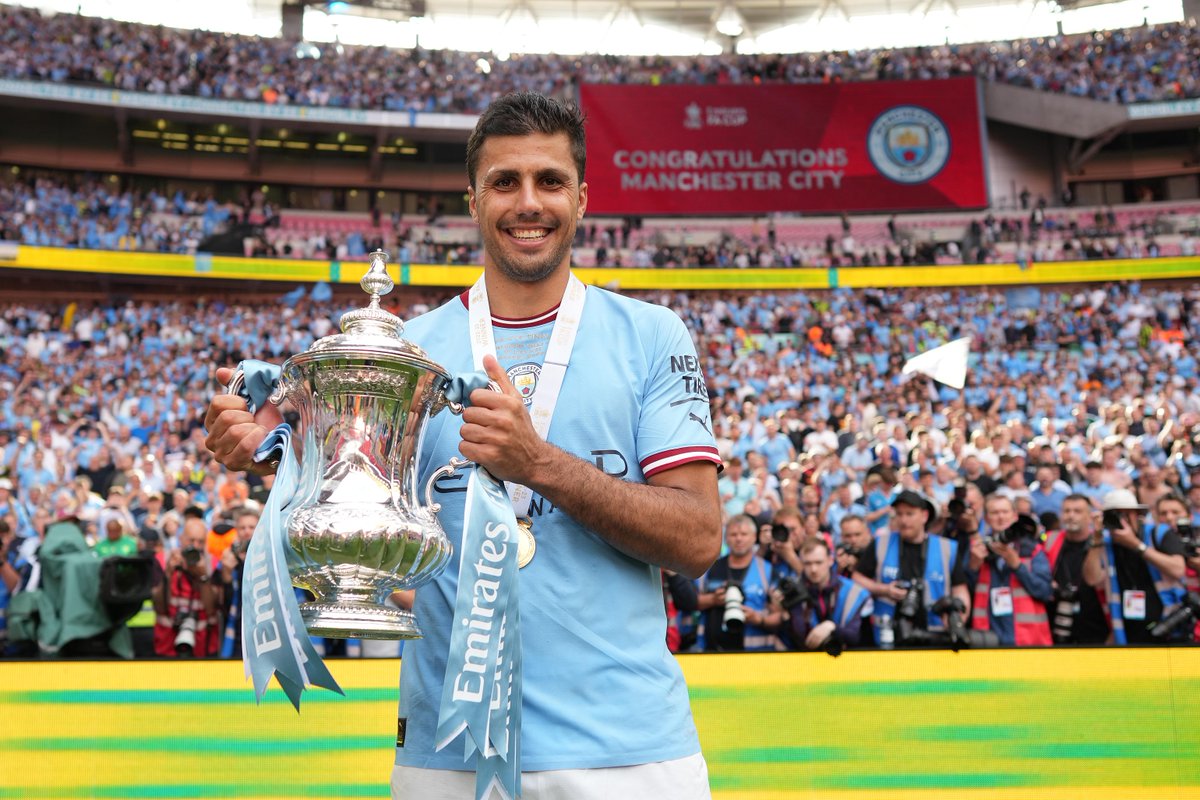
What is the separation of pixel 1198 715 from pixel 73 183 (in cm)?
3254

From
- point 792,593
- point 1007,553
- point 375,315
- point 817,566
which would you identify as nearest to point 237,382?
point 375,315

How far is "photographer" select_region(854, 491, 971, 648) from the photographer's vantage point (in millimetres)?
5883

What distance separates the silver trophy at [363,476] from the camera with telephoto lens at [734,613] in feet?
14.2

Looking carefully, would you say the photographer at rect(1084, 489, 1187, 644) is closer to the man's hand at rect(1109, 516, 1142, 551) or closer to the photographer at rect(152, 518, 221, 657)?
the man's hand at rect(1109, 516, 1142, 551)

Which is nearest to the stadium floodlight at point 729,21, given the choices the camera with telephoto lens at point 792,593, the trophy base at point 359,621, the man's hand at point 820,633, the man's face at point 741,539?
the man's face at point 741,539

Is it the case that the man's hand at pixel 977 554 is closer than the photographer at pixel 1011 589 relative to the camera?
No

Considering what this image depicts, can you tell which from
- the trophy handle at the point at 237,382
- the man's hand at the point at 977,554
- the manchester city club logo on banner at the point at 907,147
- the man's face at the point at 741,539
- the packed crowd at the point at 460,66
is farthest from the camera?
the manchester city club logo on banner at the point at 907,147

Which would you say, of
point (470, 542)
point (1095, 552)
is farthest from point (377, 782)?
point (1095, 552)

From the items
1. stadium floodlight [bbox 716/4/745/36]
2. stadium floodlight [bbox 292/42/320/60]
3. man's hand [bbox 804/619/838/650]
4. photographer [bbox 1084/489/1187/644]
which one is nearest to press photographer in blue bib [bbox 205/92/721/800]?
man's hand [bbox 804/619/838/650]

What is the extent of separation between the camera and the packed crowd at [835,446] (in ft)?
19.7

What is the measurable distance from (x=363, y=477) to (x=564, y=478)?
312mm

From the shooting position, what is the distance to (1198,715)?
4.07 metres

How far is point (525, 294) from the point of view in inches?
70.9

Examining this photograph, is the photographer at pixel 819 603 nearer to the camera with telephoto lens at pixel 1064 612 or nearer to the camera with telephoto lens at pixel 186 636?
the camera with telephoto lens at pixel 1064 612
